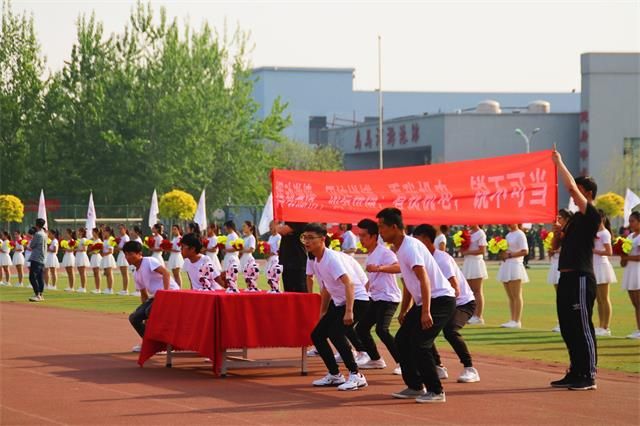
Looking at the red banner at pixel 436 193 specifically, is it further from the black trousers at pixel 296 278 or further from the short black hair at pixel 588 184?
the black trousers at pixel 296 278

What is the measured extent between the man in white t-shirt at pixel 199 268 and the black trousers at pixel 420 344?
387 centimetres

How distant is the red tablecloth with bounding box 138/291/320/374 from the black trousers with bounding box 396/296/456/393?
221 cm

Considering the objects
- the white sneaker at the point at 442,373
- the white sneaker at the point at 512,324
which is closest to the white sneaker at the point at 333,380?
the white sneaker at the point at 442,373

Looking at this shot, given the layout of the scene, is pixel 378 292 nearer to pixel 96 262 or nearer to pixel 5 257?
pixel 96 262

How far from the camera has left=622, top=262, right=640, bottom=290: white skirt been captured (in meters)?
20.2

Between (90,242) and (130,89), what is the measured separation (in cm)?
2846

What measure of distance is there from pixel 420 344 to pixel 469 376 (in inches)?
75.1

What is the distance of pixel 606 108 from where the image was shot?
73.3 m

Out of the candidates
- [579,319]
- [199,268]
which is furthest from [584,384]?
[199,268]

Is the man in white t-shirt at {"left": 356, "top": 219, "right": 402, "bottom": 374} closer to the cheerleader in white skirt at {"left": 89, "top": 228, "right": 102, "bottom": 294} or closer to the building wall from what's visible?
the cheerleader in white skirt at {"left": 89, "top": 228, "right": 102, "bottom": 294}

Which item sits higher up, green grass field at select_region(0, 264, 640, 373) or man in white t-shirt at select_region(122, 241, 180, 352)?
man in white t-shirt at select_region(122, 241, 180, 352)

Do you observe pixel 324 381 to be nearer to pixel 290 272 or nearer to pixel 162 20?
pixel 290 272

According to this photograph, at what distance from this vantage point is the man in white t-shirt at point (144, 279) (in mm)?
16734

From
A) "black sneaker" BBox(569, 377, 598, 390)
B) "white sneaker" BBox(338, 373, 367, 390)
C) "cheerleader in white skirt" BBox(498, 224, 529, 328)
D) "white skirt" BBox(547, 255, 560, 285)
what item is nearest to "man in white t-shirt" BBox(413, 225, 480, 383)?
"white sneaker" BBox(338, 373, 367, 390)
